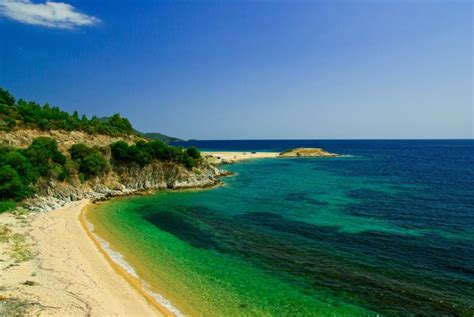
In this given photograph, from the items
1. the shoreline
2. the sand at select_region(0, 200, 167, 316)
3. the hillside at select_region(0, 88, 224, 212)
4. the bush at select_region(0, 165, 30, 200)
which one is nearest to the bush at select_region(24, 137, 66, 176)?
the hillside at select_region(0, 88, 224, 212)

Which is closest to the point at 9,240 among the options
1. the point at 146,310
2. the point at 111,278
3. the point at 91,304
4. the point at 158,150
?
the point at 111,278

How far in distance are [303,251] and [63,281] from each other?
18.7 m

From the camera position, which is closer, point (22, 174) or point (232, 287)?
point (232, 287)

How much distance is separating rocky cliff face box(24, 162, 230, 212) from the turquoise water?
5.68 m

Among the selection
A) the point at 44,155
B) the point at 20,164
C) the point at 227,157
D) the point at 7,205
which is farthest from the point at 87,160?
the point at 227,157

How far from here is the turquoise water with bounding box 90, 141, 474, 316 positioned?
18.8 m

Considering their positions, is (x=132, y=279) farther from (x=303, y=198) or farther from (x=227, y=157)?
(x=227, y=157)

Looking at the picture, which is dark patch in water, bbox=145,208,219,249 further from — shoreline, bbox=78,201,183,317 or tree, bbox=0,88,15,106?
tree, bbox=0,88,15,106

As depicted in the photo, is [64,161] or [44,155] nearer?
[44,155]

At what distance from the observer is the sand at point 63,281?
16828mm

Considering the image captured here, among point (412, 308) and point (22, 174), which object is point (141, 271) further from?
point (22, 174)

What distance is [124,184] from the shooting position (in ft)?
180

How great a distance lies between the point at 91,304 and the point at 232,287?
8.66 meters

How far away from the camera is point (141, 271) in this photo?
2297 cm
